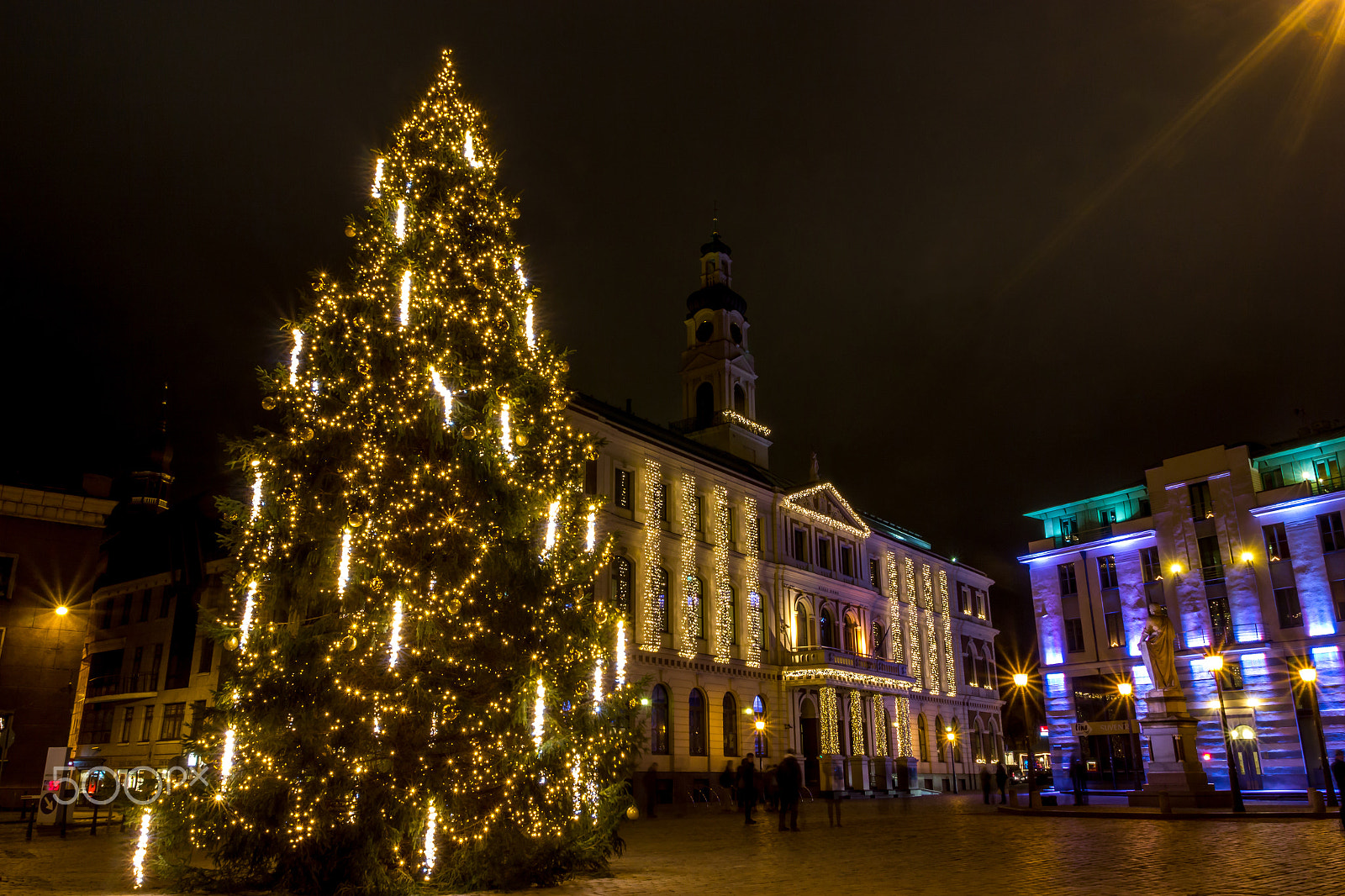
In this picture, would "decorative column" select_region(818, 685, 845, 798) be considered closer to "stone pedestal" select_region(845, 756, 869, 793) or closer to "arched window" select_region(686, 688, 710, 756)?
"stone pedestal" select_region(845, 756, 869, 793)

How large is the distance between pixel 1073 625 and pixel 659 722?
28186 millimetres

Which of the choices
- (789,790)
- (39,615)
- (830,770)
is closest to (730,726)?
(830,770)

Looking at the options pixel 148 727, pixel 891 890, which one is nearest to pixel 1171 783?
pixel 891 890

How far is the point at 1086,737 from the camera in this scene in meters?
50.6

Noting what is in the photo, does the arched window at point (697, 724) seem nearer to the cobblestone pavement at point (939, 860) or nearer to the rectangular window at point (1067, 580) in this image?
the cobblestone pavement at point (939, 860)

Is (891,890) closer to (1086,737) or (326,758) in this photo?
(326,758)

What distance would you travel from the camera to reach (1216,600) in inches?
1832

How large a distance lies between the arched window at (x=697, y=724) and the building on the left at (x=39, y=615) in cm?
2196

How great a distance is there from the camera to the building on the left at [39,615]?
26.3m

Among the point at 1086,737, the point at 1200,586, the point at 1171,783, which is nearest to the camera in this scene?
the point at 1171,783

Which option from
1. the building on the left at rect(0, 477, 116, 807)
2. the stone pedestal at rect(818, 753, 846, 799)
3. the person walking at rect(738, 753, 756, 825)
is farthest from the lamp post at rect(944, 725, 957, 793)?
the building on the left at rect(0, 477, 116, 807)

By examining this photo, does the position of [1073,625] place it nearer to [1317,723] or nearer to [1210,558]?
[1210,558]

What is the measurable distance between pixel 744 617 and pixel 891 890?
31959 mm

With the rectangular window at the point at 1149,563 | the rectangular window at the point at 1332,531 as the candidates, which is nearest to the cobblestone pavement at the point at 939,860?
the rectangular window at the point at 1332,531
